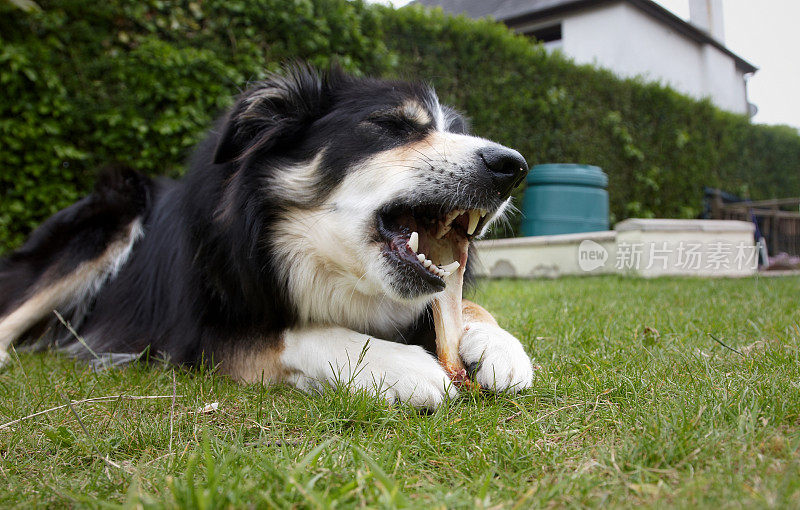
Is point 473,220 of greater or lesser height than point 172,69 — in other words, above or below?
below

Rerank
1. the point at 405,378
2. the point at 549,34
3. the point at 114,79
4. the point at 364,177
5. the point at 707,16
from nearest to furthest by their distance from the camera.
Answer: the point at 405,378 → the point at 364,177 → the point at 114,79 → the point at 549,34 → the point at 707,16

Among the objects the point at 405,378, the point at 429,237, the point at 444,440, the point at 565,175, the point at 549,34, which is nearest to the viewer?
the point at 444,440

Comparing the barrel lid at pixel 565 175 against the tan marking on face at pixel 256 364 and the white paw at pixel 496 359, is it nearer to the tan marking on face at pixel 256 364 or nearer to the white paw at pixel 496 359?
the white paw at pixel 496 359

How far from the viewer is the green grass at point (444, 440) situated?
980 mm

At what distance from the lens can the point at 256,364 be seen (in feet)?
6.80

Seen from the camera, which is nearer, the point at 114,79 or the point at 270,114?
the point at 270,114

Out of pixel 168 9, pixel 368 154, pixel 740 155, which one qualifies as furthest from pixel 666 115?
pixel 368 154

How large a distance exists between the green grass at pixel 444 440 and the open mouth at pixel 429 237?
0.49 meters

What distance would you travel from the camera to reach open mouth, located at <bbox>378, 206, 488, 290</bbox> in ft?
6.39

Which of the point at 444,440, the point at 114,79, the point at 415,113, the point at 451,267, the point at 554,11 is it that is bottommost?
the point at 444,440

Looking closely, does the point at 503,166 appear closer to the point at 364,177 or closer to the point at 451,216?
the point at 451,216

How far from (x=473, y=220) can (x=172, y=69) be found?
3734 mm

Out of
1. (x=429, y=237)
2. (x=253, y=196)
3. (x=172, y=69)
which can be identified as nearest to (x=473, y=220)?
(x=429, y=237)

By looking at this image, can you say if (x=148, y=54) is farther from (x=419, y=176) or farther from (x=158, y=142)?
(x=419, y=176)
